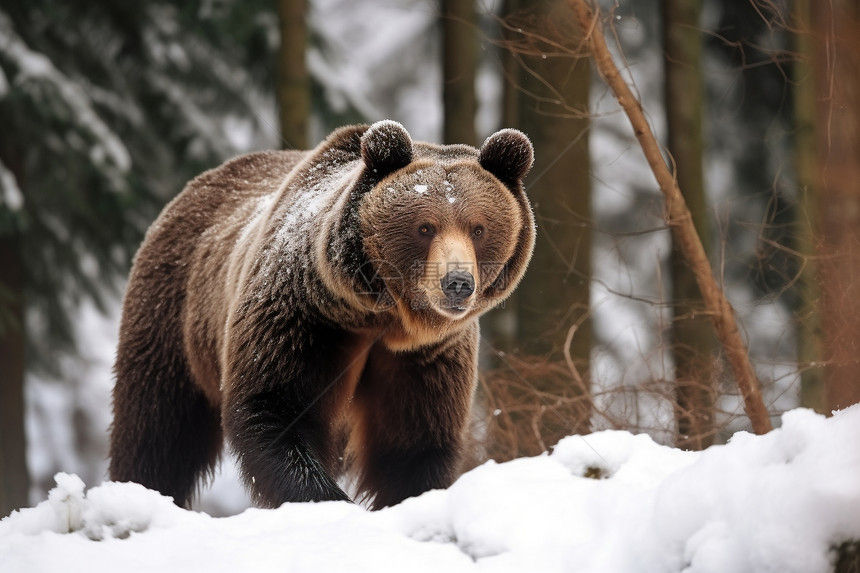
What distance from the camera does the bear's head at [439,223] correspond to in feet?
15.7

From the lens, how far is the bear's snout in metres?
4.51

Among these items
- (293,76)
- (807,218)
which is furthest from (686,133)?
(293,76)

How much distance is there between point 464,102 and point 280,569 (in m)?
6.79

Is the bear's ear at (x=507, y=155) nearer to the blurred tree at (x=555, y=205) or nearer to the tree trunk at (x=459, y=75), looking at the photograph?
the blurred tree at (x=555, y=205)

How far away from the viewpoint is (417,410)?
17.9 ft

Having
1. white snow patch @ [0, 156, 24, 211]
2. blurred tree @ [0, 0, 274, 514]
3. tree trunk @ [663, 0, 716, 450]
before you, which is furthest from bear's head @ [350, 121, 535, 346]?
blurred tree @ [0, 0, 274, 514]

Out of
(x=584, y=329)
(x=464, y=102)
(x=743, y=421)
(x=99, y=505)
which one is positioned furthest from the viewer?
(x=464, y=102)

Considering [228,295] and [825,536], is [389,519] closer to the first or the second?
[825,536]

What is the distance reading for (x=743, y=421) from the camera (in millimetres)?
6961

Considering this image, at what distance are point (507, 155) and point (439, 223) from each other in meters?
0.59

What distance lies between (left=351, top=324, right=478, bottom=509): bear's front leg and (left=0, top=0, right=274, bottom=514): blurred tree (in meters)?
6.34

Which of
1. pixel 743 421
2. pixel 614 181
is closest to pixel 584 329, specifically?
pixel 743 421

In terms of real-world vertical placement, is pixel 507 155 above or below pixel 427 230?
above

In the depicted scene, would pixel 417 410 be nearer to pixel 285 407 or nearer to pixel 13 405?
pixel 285 407
